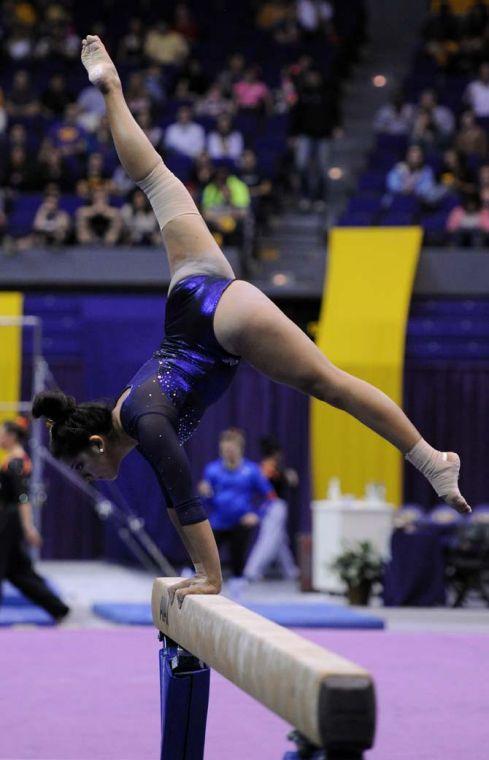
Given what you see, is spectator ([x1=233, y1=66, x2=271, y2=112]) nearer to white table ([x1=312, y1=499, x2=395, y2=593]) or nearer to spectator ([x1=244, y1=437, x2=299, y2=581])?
spectator ([x1=244, y1=437, x2=299, y2=581])

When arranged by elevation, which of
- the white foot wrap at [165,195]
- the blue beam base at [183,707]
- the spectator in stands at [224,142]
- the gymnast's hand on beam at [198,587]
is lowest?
the blue beam base at [183,707]

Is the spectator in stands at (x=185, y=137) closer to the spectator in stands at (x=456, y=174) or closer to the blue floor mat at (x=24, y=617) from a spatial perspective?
the spectator in stands at (x=456, y=174)

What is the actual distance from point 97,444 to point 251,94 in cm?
1219

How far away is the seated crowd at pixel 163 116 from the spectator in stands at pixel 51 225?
1cm

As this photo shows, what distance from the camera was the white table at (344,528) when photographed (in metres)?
11.6

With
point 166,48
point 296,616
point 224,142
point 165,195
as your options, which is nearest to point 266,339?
point 165,195

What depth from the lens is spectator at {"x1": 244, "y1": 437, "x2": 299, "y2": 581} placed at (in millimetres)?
11922

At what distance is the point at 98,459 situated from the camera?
169 inches

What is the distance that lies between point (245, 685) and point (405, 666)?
3.86 m

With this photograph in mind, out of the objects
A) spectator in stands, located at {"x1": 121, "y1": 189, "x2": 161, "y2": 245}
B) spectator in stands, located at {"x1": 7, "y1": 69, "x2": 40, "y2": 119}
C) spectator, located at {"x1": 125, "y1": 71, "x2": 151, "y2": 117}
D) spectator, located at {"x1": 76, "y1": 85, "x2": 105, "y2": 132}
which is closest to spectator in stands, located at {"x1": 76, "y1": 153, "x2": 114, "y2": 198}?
spectator in stands, located at {"x1": 121, "y1": 189, "x2": 161, "y2": 245}

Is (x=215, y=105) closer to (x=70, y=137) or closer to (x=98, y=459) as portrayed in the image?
(x=70, y=137)

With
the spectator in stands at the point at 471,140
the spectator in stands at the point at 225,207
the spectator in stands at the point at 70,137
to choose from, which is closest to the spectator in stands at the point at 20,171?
the spectator in stands at the point at 70,137

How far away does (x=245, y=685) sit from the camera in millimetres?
3594

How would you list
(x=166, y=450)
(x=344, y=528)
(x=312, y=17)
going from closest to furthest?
1. (x=166, y=450)
2. (x=344, y=528)
3. (x=312, y=17)
